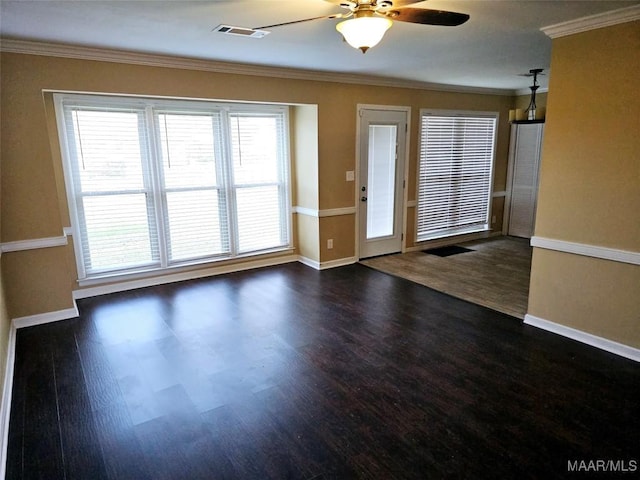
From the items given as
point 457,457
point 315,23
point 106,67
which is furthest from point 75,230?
point 457,457

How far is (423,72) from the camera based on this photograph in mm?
4695

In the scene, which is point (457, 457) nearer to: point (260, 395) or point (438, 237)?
point (260, 395)

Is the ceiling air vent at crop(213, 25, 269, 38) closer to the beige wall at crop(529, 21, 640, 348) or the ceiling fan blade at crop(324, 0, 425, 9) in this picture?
the ceiling fan blade at crop(324, 0, 425, 9)

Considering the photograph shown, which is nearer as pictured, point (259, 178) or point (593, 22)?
point (593, 22)

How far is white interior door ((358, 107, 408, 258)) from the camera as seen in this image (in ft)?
17.5

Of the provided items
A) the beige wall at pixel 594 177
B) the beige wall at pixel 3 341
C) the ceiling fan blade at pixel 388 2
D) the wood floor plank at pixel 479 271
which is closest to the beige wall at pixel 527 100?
the wood floor plank at pixel 479 271

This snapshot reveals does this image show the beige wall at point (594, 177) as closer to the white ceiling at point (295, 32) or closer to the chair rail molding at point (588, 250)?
the chair rail molding at point (588, 250)

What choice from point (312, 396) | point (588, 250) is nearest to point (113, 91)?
point (312, 396)

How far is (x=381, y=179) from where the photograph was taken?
5562mm

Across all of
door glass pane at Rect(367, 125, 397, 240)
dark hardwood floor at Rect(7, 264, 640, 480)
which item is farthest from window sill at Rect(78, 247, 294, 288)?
door glass pane at Rect(367, 125, 397, 240)

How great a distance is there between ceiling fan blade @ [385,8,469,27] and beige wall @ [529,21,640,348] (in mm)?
1396

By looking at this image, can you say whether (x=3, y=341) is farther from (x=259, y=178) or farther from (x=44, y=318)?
(x=259, y=178)

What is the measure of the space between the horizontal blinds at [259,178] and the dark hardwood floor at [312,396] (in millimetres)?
1568

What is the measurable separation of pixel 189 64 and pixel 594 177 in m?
3.73
